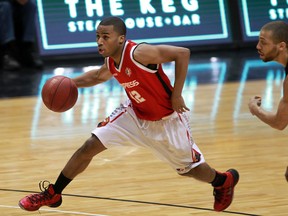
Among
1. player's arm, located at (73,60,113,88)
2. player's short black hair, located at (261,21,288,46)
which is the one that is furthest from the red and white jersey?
player's short black hair, located at (261,21,288,46)

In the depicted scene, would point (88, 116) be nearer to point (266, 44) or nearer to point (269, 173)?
point (269, 173)

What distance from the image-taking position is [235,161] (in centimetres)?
672

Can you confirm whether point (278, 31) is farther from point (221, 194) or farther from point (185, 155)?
point (221, 194)

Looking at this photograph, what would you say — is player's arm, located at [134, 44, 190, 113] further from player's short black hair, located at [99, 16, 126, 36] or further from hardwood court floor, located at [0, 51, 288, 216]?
hardwood court floor, located at [0, 51, 288, 216]

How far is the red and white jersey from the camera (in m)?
4.99

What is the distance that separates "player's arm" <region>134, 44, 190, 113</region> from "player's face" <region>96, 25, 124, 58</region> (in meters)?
0.13

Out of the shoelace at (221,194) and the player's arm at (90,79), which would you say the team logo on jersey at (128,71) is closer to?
the player's arm at (90,79)

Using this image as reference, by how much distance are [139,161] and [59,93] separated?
5.97 ft

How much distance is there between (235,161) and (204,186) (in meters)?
0.82

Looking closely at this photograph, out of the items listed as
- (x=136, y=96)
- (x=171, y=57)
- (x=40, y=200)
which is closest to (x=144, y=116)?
A: (x=136, y=96)

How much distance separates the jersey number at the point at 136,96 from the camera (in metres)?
5.05

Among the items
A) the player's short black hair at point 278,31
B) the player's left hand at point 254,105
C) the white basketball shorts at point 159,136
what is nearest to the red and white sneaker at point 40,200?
the white basketball shorts at point 159,136

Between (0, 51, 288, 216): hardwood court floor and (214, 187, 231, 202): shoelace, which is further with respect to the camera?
(0, 51, 288, 216): hardwood court floor

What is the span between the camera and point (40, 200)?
5141mm
